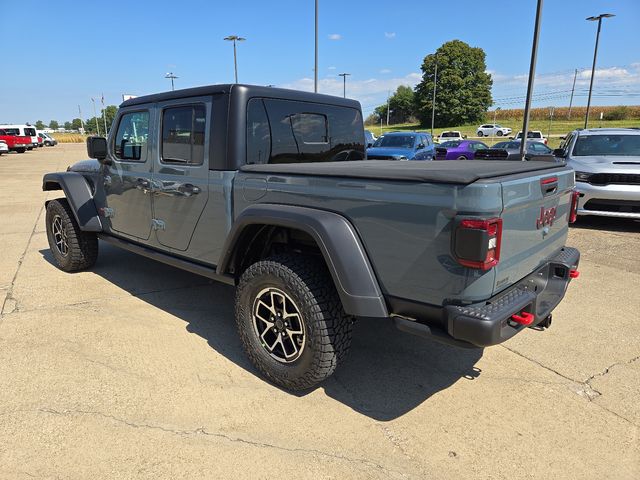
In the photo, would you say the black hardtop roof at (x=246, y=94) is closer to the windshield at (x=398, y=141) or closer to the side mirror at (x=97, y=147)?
the side mirror at (x=97, y=147)

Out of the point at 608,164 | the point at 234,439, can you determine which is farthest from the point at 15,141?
the point at 234,439

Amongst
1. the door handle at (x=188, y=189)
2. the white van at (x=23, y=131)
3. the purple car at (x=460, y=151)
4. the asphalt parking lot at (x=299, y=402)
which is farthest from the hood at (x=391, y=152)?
the white van at (x=23, y=131)

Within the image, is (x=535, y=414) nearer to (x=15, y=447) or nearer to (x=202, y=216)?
(x=202, y=216)

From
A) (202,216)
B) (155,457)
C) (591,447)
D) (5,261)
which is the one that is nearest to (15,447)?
(155,457)

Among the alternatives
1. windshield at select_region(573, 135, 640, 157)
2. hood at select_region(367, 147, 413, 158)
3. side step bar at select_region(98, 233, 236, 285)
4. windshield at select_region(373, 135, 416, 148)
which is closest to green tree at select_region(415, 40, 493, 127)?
windshield at select_region(373, 135, 416, 148)

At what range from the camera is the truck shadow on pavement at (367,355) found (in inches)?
114

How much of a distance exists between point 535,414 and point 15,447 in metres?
2.90

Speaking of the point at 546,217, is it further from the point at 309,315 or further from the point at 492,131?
the point at 492,131

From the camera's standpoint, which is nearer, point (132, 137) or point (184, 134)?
point (184, 134)

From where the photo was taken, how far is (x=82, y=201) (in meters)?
4.75

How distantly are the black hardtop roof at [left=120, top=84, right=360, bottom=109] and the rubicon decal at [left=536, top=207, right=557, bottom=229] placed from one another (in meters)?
2.02

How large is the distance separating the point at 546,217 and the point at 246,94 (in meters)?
2.11

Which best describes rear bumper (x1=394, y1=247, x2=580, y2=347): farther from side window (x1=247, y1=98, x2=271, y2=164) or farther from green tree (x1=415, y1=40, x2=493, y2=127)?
green tree (x1=415, y1=40, x2=493, y2=127)

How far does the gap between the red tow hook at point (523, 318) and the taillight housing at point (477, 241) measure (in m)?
0.40
